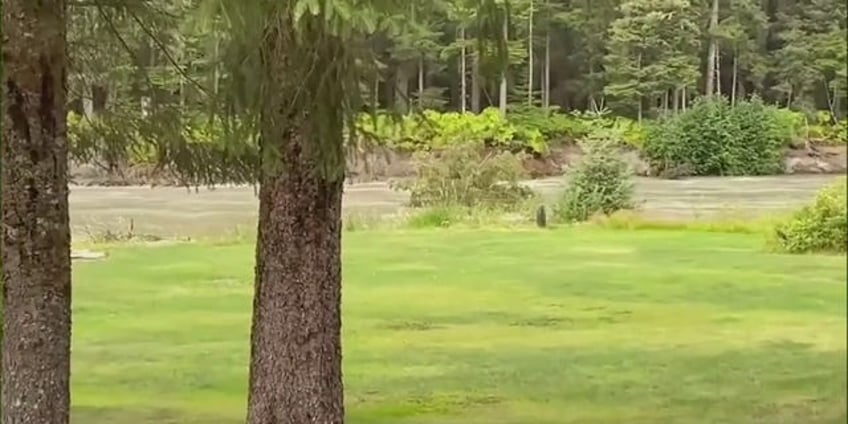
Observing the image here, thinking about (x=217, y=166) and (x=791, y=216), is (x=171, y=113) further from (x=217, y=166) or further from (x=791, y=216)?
(x=791, y=216)

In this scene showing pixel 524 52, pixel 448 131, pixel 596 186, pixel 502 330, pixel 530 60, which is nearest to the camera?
pixel 524 52

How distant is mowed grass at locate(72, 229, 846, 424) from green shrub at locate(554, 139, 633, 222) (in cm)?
32

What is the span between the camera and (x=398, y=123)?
5656 mm

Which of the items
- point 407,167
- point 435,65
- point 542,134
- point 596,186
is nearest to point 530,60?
point 435,65

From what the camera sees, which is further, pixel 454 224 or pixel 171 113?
pixel 454 224

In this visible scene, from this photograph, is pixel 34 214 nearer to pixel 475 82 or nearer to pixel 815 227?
pixel 475 82

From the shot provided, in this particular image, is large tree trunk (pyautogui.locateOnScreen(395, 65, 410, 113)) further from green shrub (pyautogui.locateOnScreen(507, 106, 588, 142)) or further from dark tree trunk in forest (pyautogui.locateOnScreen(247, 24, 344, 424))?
green shrub (pyautogui.locateOnScreen(507, 106, 588, 142))

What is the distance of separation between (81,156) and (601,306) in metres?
6.69

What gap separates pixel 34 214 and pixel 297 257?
101 centimetres

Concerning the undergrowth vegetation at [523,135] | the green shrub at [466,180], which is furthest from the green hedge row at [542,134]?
the green shrub at [466,180]

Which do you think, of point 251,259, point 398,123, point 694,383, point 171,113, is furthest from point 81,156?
point 251,259

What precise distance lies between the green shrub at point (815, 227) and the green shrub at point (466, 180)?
14.0 feet

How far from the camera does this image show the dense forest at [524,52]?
16.6ft

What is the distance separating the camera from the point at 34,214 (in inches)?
185
